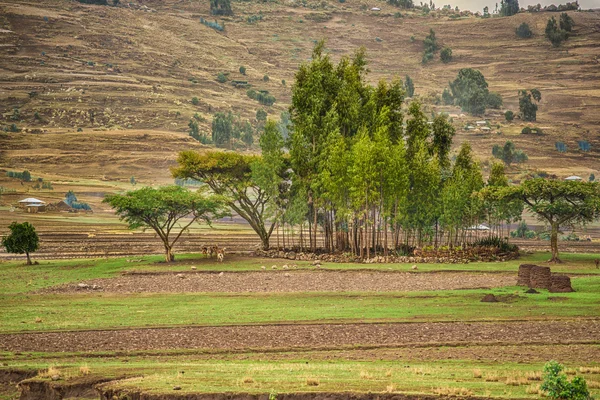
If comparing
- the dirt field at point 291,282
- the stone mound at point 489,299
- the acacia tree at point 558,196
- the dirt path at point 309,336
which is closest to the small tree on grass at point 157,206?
the dirt field at point 291,282

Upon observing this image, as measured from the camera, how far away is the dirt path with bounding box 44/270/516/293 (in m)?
50.4

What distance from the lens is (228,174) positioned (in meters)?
75.0

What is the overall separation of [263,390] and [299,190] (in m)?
47.9

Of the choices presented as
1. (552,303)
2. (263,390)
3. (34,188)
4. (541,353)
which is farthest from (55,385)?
(34,188)

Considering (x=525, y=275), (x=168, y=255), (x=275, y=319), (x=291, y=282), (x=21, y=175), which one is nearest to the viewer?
(x=275, y=319)

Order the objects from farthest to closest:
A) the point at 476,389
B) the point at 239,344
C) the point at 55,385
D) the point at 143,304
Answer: the point at 143,304, the point at 239,344, the point at 55,385, the point at 476,389

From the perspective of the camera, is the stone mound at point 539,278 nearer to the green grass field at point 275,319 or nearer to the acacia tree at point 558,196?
the green grass field at point 275,319

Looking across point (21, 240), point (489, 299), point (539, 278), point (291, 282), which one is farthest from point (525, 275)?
point (21, 240)

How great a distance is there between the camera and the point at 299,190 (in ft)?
231

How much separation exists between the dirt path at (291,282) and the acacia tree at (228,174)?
16151 millimetres

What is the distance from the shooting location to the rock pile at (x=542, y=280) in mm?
44344

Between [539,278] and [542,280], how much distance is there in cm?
19

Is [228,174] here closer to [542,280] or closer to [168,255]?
[168,255]

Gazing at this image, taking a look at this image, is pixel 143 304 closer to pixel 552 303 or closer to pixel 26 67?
A: pixel 552 303
